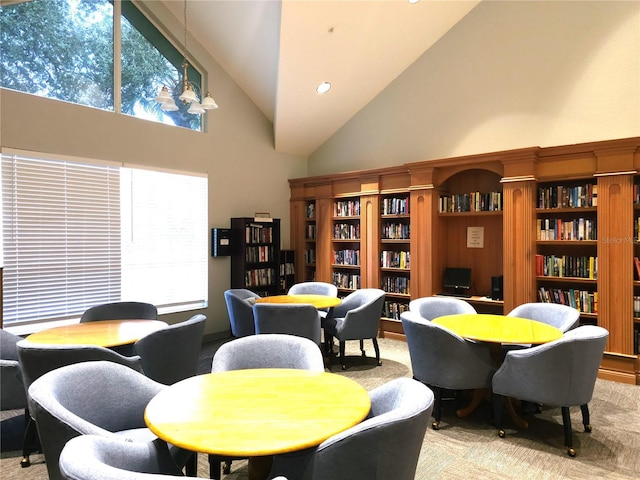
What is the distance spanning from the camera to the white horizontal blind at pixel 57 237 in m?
4.07

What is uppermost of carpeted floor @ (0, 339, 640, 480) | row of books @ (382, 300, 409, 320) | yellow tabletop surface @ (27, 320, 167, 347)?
yellow tabletop surface @ (27, 320, 167, 347)

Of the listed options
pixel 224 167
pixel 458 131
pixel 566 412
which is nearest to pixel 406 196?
pixel 458 131

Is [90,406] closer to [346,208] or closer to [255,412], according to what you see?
[255,412]

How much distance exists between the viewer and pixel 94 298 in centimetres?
469

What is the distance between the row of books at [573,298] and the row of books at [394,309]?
1.76 m

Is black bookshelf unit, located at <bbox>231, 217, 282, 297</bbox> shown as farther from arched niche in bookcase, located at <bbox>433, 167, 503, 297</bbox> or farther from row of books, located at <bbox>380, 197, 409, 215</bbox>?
arched niche in bookcase, located at <bbox>433, 167, 503, 297</bbox>

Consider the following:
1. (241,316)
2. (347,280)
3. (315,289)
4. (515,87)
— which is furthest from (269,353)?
(515,87)

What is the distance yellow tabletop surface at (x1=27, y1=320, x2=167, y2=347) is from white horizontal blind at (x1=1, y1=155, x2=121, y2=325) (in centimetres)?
117

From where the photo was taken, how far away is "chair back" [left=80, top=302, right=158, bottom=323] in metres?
3.76

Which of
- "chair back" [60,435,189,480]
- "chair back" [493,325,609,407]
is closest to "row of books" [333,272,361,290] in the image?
"chair back" [493,325,609,407]

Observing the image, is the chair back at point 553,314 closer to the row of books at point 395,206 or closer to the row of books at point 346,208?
the row of books at point 395,206

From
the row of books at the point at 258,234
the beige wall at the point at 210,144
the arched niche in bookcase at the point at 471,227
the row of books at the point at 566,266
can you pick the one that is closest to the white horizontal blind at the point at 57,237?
the beige wall at the point at 210,144

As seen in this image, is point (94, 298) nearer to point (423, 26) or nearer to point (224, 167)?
point (224, 167)

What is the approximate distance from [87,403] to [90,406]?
0.08ft
